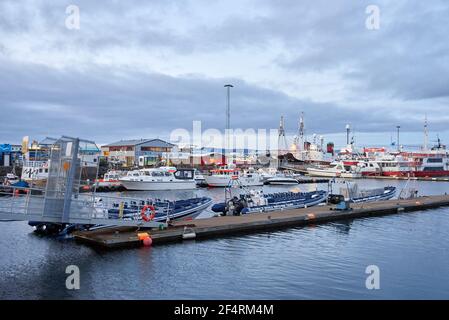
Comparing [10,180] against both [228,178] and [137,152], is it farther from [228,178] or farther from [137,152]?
[137,152]

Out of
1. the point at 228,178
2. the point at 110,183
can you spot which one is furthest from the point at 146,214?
the point at 228,178

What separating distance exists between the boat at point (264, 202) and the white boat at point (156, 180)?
31693mm

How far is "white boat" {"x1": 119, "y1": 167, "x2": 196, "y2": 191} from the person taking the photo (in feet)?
214

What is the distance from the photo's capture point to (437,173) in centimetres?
11475

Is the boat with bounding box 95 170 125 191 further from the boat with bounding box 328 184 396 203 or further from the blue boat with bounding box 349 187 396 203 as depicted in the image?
the blue boat with bounding box 349 187 396 203

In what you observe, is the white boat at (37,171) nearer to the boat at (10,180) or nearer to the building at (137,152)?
the boat at (10,180)

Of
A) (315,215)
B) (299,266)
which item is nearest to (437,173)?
(315,215)

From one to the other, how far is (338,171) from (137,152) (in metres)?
52.8

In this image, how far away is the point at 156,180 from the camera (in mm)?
65500

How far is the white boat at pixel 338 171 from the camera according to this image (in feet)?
378

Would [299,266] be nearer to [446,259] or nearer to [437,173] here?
[446,259]

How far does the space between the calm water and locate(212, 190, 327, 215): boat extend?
5.14 metres

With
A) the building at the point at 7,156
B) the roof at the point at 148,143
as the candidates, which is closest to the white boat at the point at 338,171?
the roof at the point at 148,143
